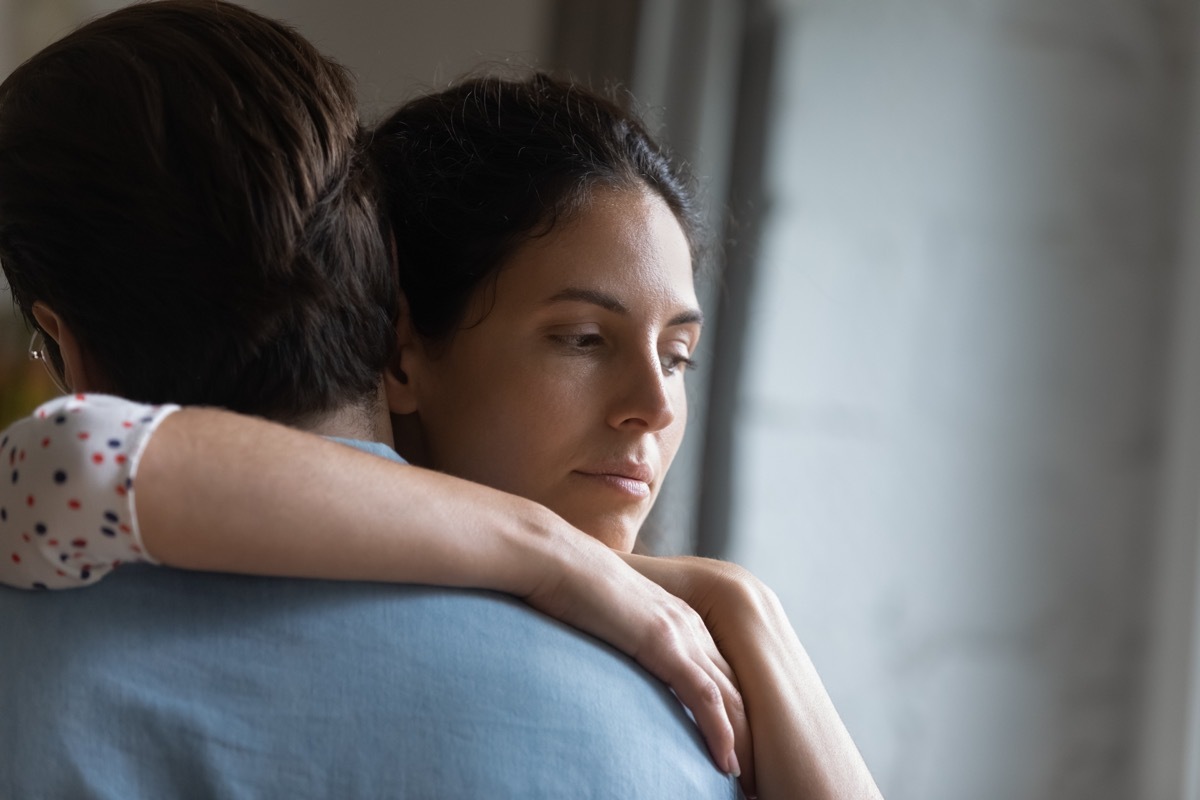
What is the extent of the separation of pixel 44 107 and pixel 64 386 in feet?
1.14

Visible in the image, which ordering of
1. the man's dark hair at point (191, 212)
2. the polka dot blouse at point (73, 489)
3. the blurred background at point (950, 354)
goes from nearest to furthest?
1. the polka dot blouse at point (73, 489)
2. the man's dark hair at point (191, 212)
3. the blurred background at point (950, 354)

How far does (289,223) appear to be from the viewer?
2.60 feet

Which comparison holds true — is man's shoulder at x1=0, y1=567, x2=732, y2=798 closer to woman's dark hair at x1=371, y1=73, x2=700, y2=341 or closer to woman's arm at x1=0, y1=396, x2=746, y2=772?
woman's arm at x1=0, y1=396, x2=746, y2=772

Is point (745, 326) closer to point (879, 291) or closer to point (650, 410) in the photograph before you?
point (879, 291)

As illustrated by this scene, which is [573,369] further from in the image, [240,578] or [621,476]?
[240,578]

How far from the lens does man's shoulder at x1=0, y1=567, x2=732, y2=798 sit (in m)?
0.70

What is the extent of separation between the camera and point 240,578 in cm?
74

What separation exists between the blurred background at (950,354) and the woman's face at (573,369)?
3.03 feet

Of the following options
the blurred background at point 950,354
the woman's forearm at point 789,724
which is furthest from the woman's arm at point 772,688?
the blurred background at point 950,354

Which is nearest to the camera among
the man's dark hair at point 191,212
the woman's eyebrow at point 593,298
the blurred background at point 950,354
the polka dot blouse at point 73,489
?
the polka dot blouse at point 73,489

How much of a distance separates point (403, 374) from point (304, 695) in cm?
49

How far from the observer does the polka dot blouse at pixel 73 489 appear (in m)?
0.67

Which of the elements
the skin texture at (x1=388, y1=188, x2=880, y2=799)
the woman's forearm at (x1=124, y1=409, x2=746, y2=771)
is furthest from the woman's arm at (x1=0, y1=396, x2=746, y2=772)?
the skin texture at (x1=388, y1=188, x2=880, y2=799)

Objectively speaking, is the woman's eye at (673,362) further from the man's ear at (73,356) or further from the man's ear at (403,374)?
the man's ear at (73,356)
